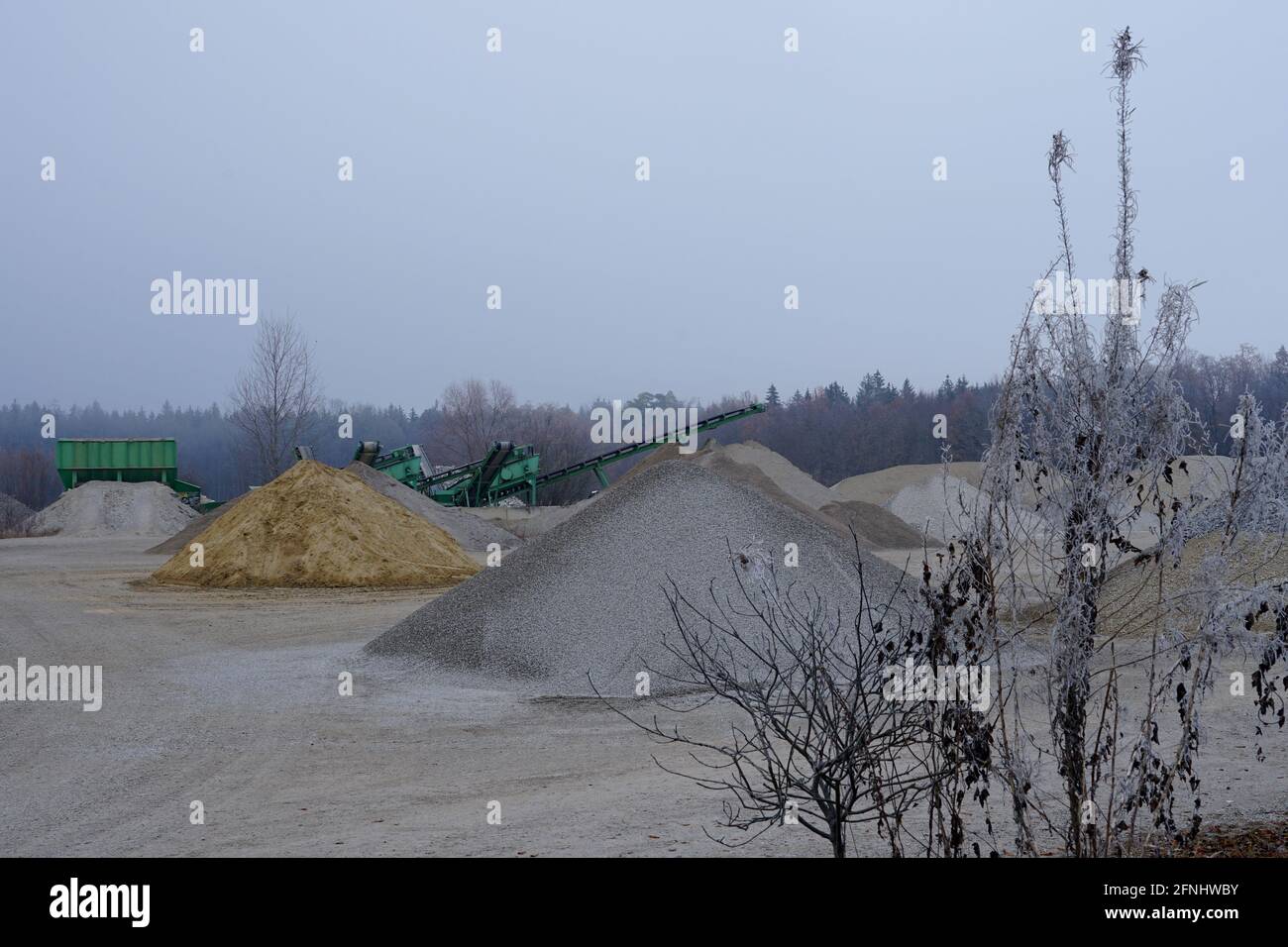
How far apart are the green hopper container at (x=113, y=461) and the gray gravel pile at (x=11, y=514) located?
3.15 metres

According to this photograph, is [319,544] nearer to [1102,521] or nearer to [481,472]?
[481,472]

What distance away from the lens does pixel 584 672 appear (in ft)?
36.8

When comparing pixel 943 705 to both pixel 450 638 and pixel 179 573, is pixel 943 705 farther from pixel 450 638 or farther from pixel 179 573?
pixel 179 573


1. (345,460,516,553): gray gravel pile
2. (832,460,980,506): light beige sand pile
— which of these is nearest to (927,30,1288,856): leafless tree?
(345,460,516,553): gray gravel pile

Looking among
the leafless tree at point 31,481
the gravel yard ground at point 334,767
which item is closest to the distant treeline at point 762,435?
the leafless tree at point 31,481

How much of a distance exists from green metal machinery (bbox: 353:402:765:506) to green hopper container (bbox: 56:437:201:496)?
18.6m

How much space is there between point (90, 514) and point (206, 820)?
146ft

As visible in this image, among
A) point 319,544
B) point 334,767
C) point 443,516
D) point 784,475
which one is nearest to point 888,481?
point 784,475

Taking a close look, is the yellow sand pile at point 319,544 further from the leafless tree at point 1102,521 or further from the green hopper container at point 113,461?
the green hopper container at point 113,461

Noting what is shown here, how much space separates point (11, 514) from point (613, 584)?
50.3 metres

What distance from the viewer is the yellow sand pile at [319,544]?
2191cm

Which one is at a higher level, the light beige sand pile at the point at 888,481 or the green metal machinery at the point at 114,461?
the green metal machinery at the point at 114,461
